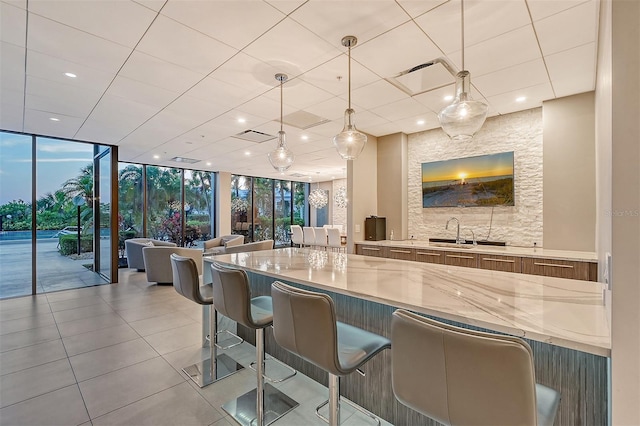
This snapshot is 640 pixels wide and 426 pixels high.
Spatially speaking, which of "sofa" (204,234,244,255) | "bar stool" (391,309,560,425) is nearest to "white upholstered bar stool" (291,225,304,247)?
"sofa" (204,234,244,255)

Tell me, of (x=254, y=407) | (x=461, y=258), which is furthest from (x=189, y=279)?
(x=461, y=258)

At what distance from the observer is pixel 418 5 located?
77.5 inches

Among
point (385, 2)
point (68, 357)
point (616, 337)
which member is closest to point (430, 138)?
point (385, 2)

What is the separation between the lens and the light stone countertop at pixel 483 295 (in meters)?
1.01

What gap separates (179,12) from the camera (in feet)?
6.66

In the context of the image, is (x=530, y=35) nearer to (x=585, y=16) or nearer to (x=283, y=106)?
(x=585, y=16)

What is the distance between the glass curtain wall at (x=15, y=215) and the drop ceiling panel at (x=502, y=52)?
22.2 ft

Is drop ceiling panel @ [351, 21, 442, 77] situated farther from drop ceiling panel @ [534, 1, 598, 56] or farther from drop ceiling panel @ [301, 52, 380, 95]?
drop ceiling panel @ [534, 1, 598, 56]

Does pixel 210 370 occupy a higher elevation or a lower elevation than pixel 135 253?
lower

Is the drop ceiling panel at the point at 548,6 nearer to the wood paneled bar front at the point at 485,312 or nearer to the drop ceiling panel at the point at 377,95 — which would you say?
the drop ceiling panel at the point at 377,95

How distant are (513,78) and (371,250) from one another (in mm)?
2915

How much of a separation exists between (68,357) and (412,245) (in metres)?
4.27

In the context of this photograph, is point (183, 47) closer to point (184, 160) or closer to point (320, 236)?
point (184, 160)

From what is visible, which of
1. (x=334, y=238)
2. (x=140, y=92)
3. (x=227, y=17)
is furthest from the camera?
(x=334, y=238)
